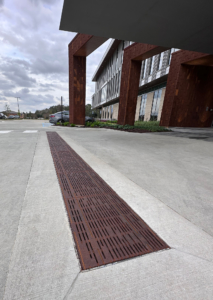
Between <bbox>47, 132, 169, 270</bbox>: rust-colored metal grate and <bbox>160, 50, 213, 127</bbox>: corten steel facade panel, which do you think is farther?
<bbox>160, 50, 213, 127</bbox>: corten steel facade panel

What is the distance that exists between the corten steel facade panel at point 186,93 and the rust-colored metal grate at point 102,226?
1304 cm

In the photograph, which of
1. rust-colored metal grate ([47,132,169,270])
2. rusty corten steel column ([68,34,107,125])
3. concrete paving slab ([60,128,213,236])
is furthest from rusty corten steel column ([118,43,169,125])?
rust-colored metal grate ([47,132,169,270])

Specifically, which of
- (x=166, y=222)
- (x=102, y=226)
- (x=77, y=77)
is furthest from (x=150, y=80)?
(x=102, y=226)

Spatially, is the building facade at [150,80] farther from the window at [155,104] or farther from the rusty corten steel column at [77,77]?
the rusty corten steel column at [77,77]

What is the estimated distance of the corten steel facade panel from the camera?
12547 mm

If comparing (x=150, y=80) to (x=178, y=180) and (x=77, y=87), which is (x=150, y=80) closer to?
(x=77, y=87)

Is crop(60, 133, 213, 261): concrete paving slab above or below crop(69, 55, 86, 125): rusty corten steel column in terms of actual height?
below

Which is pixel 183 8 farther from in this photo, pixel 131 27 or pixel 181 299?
pixel 181 299

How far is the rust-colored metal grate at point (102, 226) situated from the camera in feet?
4.35

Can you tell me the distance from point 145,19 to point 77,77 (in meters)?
9.66

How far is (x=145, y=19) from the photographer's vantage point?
5973 millimetres

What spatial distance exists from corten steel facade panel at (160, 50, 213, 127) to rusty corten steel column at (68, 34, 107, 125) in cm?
737

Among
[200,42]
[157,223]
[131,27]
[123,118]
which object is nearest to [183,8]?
[131,27]

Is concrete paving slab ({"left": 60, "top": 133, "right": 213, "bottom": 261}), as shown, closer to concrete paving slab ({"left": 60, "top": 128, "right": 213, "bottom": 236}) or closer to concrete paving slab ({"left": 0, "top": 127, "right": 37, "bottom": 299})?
concrete paving slab ({"left": 60, "top": 128, "right": 213, "bottom": 236})
